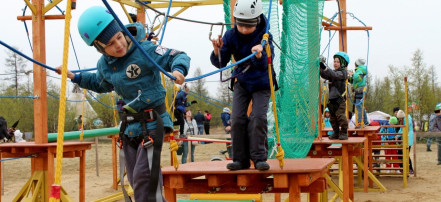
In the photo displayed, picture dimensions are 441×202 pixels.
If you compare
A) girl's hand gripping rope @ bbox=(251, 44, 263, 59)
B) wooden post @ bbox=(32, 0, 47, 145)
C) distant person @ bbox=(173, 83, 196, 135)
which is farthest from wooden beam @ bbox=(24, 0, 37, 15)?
distant person @ bbox=(173, 83, 196, 135)

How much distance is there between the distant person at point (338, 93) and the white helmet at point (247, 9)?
382cm

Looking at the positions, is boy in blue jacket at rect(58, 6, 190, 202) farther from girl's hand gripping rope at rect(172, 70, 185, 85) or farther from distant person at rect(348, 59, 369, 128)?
distant person at rect(348, 59, 369, 128)

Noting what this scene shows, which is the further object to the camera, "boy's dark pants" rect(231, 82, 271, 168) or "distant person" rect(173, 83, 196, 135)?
"distant person" rect(173, 83, 196, 135)

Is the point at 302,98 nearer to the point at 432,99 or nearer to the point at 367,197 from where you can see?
the point at 367,197

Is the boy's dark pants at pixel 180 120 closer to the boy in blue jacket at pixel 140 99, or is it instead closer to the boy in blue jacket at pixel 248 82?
the boy in blue jacket at pixel 248 82

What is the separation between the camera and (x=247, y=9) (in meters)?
4.10

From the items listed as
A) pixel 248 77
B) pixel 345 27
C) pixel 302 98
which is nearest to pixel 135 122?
pixel 248 77

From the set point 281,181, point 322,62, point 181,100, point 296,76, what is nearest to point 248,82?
point 281,181

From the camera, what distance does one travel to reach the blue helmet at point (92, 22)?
10.6 ft

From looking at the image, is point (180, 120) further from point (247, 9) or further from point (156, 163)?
point (156, 163)

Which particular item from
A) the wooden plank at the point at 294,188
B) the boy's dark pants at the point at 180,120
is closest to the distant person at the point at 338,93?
the wooden plank at the point at 294,188

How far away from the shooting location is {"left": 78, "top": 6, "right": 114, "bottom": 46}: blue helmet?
3.22m

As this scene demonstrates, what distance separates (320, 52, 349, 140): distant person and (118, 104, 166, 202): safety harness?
470 cm

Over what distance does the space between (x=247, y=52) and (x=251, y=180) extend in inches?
41.6
